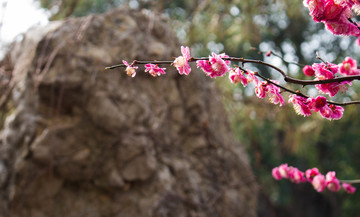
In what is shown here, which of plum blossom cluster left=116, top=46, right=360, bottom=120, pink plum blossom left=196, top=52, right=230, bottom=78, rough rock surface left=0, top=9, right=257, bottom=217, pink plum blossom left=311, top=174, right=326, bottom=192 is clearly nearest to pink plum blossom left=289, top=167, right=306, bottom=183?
pink plum blossom left=311, top=174, right=326, bottom=192

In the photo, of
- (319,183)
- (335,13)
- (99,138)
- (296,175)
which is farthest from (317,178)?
(99,138)

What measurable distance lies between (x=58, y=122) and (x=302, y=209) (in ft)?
24.3

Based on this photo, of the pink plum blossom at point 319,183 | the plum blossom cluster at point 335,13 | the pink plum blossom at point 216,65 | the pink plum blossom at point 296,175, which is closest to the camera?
the plum blossom cluster at point 335,13

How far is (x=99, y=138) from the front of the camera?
1555 millimetres

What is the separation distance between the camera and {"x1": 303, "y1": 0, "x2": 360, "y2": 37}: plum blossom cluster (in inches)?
24.4

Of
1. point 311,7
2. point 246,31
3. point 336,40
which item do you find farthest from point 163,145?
point 336,40

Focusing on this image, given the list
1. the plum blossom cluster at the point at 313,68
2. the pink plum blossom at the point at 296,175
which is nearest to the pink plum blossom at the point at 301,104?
the plum blossom cluster at the point at 313,68

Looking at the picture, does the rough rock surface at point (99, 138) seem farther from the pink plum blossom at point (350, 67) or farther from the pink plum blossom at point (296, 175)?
the pink plum blossom at point (350, 67)

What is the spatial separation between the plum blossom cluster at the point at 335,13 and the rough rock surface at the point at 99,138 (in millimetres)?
1082

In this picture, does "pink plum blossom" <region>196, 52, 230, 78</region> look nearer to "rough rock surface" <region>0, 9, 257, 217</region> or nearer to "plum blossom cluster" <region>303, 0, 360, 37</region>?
"plum blossom cluster" <region>303, 0, 360, 37</region>

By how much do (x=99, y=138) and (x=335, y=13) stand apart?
3.82 ft

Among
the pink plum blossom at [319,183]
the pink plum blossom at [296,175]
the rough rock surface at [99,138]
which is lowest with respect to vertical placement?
the pink plum blossom at [296,175]

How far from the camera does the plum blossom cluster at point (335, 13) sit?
620 millimetres

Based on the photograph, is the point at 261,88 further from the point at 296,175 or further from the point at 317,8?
the point at 296,175
